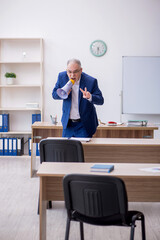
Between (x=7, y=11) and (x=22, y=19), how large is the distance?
1.04 feet

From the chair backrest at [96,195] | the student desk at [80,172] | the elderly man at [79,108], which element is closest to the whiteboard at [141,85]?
the elderly man at [79,108]

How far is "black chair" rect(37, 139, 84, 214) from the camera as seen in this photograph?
3248mm

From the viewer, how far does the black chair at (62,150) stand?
325 cm

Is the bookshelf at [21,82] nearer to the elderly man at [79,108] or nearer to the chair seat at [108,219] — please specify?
the elderly man at [79,108]

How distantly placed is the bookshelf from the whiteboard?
1575mm

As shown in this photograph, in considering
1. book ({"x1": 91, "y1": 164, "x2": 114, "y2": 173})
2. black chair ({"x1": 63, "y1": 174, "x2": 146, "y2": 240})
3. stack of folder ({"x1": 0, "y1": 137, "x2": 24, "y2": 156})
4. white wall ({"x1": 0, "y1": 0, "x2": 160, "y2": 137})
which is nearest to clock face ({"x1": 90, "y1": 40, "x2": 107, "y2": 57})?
white wall ({"x1": 0, "y1": 0, "x2": 160, "y2": 137})

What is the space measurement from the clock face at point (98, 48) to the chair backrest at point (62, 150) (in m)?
3.93

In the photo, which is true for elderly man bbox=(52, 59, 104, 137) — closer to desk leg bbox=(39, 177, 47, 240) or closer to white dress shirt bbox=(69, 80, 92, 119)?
white dress shirt bbox=(69, 80, 92, 119)

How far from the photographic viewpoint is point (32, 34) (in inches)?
276

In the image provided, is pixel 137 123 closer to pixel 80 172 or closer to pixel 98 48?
pixel 98 48

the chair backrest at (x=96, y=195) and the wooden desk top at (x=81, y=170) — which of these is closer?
the chair backrest at (x=96, y=195)

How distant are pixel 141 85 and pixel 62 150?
389 centimetres

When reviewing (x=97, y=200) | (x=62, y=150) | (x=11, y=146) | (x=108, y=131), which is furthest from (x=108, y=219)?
(x=11, y=146)

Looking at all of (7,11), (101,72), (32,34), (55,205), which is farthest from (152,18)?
(55,205)
